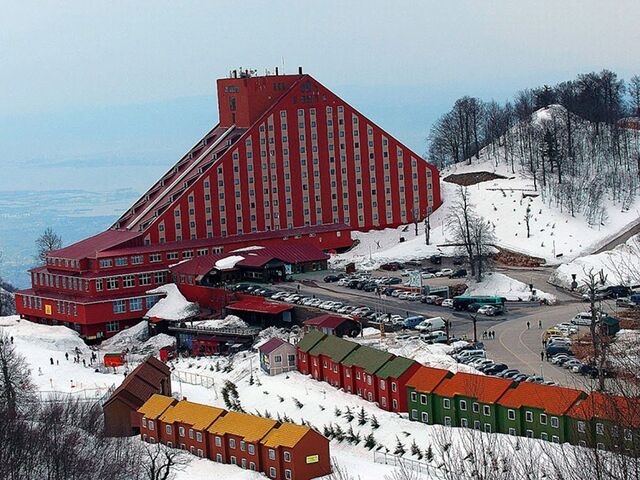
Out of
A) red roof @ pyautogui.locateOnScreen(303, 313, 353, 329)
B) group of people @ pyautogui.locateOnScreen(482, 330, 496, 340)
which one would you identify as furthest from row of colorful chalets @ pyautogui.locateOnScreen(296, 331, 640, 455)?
group of people @ pyautogui.locateOnScreen(482, 330, 496, 340)

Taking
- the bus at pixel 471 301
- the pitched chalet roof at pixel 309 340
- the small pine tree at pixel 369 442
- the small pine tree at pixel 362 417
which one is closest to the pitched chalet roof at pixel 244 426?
the small pine tree at pixel 362 417

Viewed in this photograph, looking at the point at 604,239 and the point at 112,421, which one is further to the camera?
the point at 604,239

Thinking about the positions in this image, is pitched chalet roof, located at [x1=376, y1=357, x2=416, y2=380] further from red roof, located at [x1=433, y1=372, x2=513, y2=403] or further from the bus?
the bus

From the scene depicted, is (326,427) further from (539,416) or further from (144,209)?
(144,209)

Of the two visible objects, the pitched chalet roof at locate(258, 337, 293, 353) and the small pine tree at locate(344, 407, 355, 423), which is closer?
the small pine tree at locate(344, 407, 355, 423)

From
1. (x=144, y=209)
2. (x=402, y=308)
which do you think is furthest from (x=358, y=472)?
(x=144, y=209)
